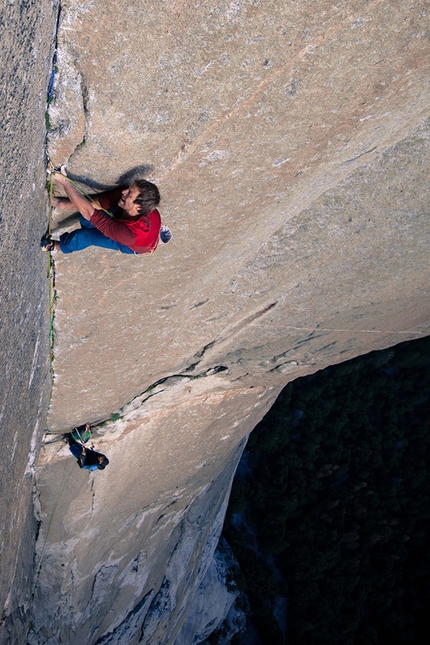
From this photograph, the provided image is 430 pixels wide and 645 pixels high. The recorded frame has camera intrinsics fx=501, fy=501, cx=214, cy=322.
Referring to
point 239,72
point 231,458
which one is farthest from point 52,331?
point 231,458

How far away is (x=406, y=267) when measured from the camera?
482cm

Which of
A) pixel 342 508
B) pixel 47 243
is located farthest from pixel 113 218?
pixel 342 508

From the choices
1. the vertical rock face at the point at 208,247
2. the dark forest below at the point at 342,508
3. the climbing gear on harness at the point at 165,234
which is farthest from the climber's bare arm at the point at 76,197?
the dark forest below at the point at 342,508

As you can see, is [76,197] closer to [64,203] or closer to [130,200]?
[64,203]

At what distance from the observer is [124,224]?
9.66ft

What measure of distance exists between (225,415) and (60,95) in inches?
196

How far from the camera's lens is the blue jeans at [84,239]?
3098mm

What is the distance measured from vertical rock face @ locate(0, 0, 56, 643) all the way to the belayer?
0.50ft

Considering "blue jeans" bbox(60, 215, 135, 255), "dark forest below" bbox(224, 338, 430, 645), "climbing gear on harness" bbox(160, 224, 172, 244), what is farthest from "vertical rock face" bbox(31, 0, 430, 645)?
"dark forest below" bbox(224, 338, 430, 645)

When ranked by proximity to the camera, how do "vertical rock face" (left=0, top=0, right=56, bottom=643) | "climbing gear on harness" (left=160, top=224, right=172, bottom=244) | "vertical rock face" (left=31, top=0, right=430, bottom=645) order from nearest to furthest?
"vertical rock face" (left=0, top=0, right=56, bottom=643) < "vertical rock face" (left=31, top=0, right=430, bottom=645) < "climbing gear on harness" (left=160, top=224, right=172, bottom=244)

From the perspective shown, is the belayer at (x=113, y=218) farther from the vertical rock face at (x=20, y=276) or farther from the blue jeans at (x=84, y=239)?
the vertical rock face at (x=20, y=276)

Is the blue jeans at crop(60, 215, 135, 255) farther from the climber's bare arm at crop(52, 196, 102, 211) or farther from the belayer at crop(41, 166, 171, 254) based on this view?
the climber's bare arm at crop(52, 196, 102, 211)

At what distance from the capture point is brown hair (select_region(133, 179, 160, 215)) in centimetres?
280

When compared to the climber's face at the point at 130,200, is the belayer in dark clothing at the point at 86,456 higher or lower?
lower
